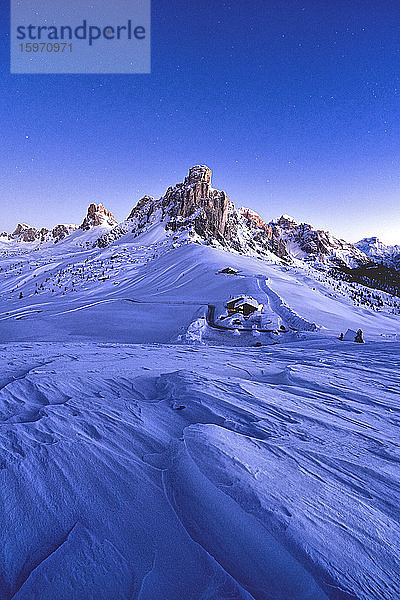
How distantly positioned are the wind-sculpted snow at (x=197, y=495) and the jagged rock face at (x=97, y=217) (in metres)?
111

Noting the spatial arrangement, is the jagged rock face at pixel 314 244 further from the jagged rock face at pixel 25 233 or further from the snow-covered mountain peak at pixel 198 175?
the jagged rock face at pixel 25 233

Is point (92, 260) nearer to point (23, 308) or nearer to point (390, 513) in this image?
point (23, 308)

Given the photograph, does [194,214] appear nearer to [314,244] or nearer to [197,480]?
[197,480]

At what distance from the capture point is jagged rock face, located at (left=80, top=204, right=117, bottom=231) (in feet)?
342

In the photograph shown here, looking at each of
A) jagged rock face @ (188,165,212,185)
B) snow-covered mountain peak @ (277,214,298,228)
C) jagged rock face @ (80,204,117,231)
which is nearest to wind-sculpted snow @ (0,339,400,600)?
jagged rock face @ (188,165,212,185)

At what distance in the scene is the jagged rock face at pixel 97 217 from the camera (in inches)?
4104

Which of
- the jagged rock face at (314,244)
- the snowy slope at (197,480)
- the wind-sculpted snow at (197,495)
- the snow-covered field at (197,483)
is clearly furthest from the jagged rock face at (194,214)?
the jagged rock face at (314,244)

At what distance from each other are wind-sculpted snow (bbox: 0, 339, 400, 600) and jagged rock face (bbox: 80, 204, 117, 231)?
110727 millimetres

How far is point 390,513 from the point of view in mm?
1446

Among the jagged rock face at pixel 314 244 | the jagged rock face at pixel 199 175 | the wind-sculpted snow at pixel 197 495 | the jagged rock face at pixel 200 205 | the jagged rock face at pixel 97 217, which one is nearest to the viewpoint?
the wind-sculpted snow at pixel 197 495

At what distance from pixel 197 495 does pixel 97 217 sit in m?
118

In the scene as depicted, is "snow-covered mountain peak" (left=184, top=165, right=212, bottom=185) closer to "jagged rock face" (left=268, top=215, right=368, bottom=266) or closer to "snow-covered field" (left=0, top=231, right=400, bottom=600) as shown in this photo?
"snow-covered field" (left=0, top=231, right=400, bottom=600)

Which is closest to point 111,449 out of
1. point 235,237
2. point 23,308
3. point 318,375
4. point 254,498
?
point 254,498

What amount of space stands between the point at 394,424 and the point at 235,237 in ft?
245
